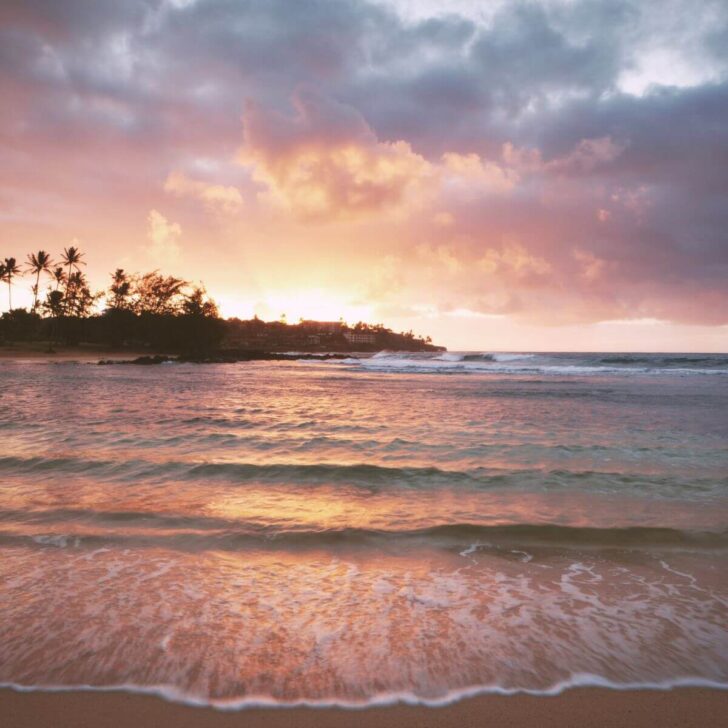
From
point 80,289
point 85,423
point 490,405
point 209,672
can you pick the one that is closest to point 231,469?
point 209,672

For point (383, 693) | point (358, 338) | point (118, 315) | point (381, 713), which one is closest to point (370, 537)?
point (383, 693)

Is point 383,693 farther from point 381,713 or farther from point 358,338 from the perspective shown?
point 358,338

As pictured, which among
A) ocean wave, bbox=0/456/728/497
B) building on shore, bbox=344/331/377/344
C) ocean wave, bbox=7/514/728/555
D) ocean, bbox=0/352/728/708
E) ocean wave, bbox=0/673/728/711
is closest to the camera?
ocean wave, bbox=0/673/728/711

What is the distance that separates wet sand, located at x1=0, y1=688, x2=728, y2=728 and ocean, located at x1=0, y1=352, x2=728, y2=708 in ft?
0.27

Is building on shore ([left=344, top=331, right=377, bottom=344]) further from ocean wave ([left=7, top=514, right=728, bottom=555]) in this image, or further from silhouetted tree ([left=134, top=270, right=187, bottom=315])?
ocean wave ([left=7, top=514, right=728, bottom=555])

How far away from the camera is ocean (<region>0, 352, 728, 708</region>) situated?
262cm

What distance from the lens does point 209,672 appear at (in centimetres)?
256

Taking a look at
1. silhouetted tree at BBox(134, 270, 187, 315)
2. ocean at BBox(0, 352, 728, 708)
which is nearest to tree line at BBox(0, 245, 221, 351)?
silhouetted tree at BBox(134, 270, 187, 315)

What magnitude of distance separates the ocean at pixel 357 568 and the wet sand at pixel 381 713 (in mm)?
83

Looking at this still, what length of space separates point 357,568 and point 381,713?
5.36 ft

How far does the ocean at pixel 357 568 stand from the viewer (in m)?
2.62

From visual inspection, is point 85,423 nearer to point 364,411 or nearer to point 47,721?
point 364,411

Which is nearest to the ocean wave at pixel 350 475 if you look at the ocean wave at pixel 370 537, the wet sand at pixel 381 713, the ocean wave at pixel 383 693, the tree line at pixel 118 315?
the ocean wave at pixel 370 537

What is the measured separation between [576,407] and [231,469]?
1312 cm
